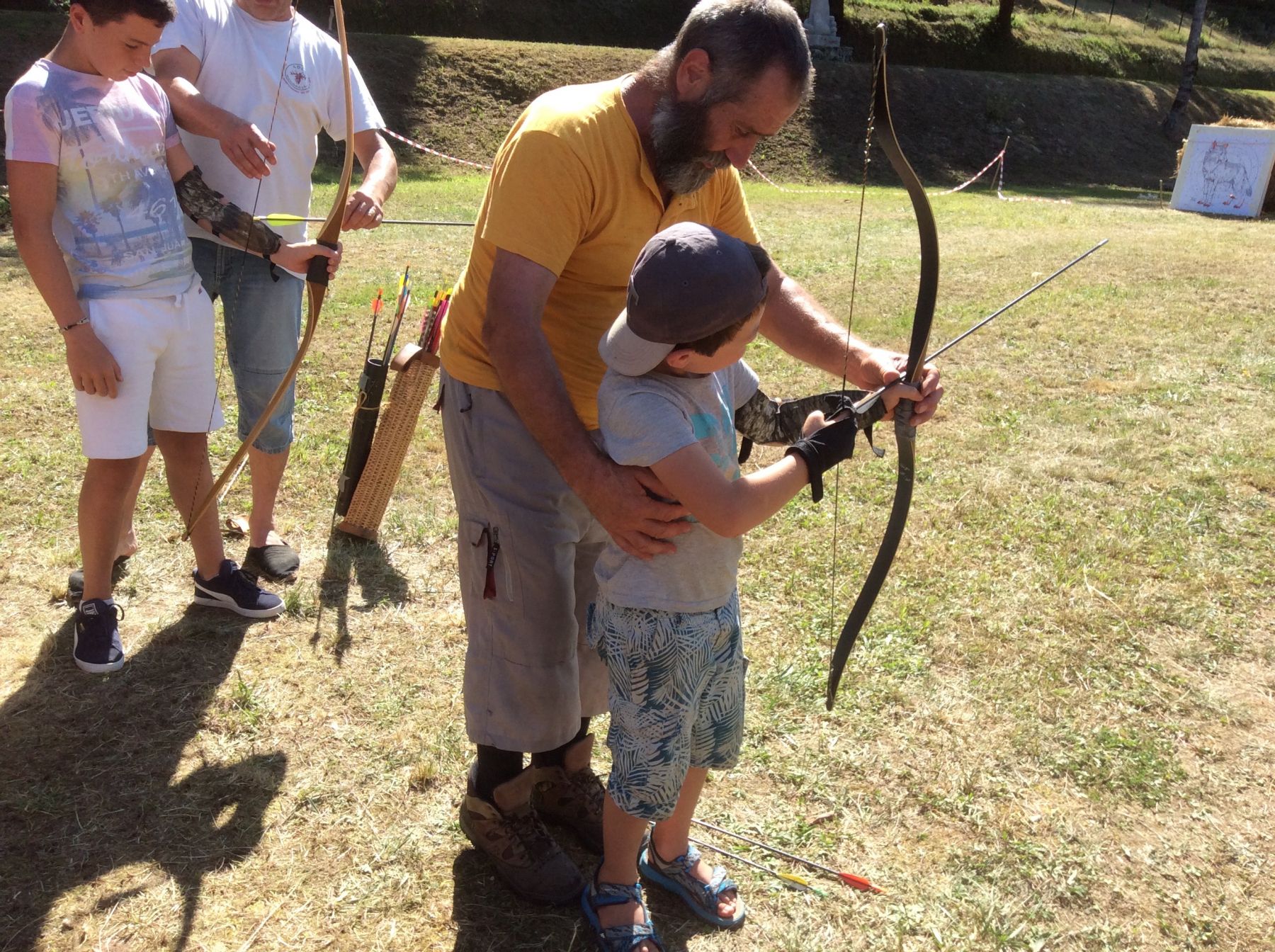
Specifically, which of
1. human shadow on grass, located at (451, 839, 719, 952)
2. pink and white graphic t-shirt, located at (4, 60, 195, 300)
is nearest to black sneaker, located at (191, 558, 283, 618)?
pink and white graphic t-shirt, located at (4, 60, 195, 300)

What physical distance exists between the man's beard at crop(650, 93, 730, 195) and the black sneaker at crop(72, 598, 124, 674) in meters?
2.22

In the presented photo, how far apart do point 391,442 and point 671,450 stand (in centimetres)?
249

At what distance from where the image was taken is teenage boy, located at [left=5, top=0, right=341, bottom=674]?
2607 millimetres

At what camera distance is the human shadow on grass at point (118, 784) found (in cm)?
233

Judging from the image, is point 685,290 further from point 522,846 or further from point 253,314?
point 253,314

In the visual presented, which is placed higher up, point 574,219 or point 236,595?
point 574,219

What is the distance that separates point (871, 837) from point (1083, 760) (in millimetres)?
775

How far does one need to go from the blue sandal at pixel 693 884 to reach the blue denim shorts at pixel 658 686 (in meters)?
0.33

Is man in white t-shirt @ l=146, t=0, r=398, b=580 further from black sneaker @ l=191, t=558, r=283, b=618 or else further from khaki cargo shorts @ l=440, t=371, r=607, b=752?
khaki cargo shorts @ l=440, t=371, r=607, b=752

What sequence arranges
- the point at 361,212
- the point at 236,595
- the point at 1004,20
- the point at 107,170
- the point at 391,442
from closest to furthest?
the point at 107,170 → the point at 361,212 → the point at 236,595 → the point at 391,442 → the point at 1004,20

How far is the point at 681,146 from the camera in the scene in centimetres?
201

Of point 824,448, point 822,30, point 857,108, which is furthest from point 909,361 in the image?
point 822,30

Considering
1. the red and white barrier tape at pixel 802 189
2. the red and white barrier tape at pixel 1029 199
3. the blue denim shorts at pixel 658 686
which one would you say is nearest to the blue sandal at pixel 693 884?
the blue denim shorts at pixel 658 686

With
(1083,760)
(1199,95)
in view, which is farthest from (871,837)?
(1199,95)
